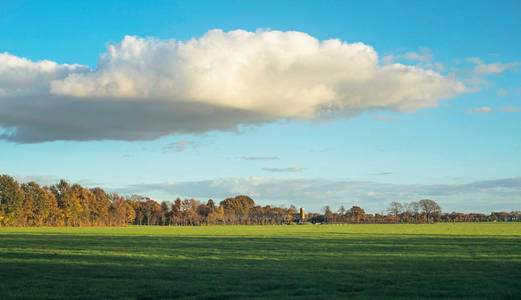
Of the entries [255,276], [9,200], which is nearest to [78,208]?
[9,200]

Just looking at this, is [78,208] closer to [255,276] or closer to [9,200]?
[9,200]

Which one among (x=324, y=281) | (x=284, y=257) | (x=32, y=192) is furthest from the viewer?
(x=32, y=192)

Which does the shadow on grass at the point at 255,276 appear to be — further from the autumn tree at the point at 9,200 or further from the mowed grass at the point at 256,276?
the autumn tree at the point at 9,200

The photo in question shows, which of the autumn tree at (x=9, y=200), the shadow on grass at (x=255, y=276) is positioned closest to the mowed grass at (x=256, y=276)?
the shadow on grass at (x=255, y=276)

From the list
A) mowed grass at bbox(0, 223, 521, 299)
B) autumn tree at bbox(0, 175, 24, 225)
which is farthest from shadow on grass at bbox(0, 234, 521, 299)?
autumn tree at bbox(0, 175, 24, 225)

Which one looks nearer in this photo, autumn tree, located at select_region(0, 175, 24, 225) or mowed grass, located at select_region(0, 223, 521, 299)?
mowed grass, located at select_region(0, 223, 521, 299)

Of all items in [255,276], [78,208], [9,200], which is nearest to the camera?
[255,276]

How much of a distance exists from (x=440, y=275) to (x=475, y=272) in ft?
7.17

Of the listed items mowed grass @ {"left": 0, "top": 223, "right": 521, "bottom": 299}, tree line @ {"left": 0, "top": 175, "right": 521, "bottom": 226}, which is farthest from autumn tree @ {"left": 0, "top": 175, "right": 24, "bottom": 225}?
mowed grass @ {"left": 0, "top": 223, "right": 521, "bottom": 299}

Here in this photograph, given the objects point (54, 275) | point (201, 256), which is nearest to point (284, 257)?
point (201, 256)

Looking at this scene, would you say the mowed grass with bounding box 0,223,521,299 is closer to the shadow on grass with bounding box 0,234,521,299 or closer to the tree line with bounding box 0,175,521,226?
the shadow on grass with bounding box 0,234,521,299

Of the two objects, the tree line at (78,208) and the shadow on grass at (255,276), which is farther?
the tree line at (78,208)

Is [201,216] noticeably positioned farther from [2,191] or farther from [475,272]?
[475,272]

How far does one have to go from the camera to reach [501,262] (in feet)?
78.8
